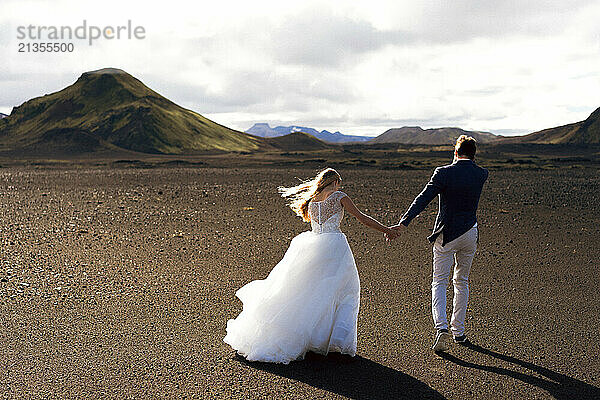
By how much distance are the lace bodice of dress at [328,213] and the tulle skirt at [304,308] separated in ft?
0.27

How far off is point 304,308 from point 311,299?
109mm

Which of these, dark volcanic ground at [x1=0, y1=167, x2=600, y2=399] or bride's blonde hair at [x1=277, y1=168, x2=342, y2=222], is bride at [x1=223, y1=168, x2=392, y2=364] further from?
dark volcanic ground at [x1=0, y1=167, x2=600, y2=399]

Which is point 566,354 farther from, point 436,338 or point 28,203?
point 28,203

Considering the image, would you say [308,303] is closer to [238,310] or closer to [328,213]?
[328,213]

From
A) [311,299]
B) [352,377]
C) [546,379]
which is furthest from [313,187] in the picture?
[546,379]

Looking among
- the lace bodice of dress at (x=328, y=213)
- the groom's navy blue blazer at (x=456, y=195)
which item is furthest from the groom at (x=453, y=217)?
the lace bodice of dress at (x=328, y=213)

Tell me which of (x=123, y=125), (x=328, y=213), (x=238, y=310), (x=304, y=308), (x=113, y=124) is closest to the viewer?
(x=304, y=308)

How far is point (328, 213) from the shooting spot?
17.4 ft

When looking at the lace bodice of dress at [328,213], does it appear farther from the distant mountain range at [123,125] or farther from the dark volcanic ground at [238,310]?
the distant mountain range at [123,125]

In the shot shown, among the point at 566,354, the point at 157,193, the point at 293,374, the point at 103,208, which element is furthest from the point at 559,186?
the point at 293,374

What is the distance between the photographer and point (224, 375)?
183 inches

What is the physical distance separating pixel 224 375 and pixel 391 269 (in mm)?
4698

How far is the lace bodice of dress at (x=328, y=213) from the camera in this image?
5293 mm

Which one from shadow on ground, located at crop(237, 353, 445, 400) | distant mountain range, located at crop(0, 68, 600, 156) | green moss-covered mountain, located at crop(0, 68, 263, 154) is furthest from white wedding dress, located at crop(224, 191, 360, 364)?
distant mountain range, located at crop(0, 68, 600, 156)
